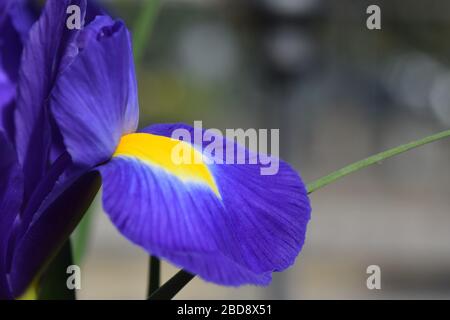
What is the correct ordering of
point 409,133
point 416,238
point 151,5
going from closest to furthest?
point 151,5 < point 416,238 < point 409,133

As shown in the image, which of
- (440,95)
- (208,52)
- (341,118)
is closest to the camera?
(440,95)

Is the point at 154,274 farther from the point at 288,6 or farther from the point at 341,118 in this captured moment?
the point at 341,118

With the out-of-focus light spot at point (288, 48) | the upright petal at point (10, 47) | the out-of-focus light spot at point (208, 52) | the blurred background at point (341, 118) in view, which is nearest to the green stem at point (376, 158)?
the upright petal at point (10, 47)

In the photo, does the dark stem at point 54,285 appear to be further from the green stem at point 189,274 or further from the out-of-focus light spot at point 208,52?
the out-of-focus light spot at point 208,52

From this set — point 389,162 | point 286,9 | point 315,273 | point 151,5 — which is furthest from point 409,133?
point 151,5

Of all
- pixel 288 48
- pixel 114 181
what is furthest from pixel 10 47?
pixel 288 48

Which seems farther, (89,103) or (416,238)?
(416,238)

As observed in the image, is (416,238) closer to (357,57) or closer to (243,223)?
(357,57)

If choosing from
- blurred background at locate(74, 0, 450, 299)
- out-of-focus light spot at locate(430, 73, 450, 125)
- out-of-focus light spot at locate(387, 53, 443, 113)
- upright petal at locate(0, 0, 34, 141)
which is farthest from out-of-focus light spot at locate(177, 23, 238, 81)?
upright petal at locate(0, 0, 34, 141)
